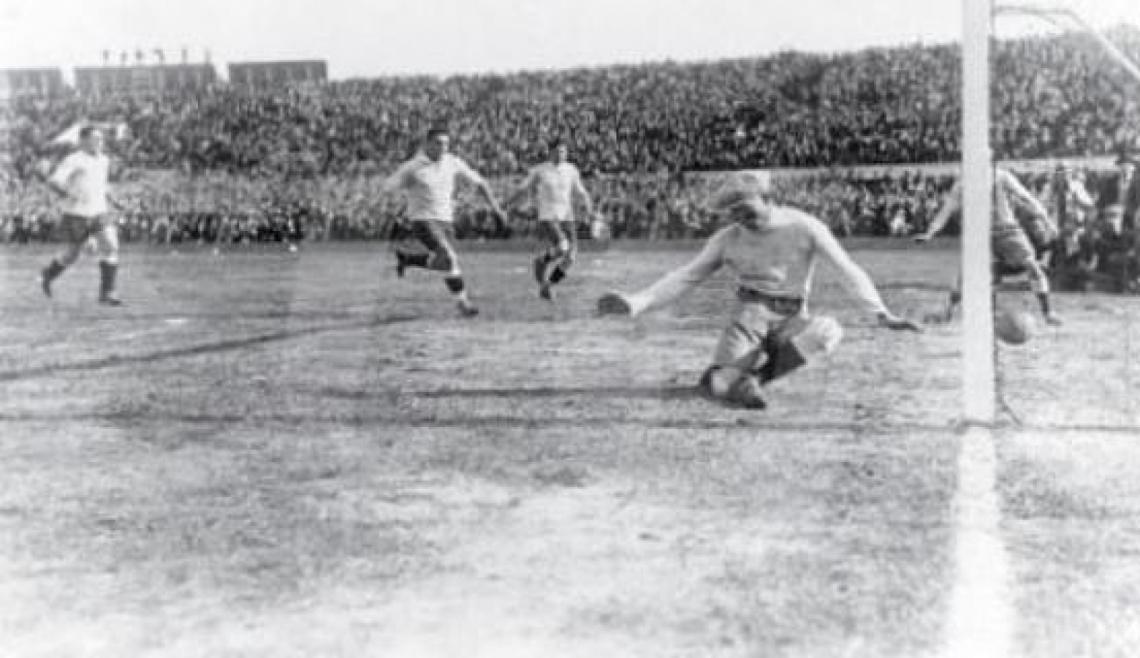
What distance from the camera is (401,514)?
18.0 feet

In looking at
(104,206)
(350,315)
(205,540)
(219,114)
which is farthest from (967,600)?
(219,114)

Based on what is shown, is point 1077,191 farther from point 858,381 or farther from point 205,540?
point 205,540

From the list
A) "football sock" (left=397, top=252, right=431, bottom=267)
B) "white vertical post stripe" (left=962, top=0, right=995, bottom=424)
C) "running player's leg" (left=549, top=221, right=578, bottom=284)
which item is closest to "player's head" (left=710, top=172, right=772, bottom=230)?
"white vertical post stripe" (left=962, top=0, right=995, bottom=424)

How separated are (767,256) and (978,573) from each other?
12.3 ft

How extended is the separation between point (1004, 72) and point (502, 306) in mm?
16345

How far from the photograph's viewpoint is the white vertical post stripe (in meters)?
6.65

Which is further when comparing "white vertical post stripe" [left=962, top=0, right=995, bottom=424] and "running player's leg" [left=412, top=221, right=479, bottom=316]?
"running player's leg" [left=412, top=221, right=479, bottom=316]

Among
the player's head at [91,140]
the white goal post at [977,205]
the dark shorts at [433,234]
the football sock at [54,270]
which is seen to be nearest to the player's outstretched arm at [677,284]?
the white goal post at [977,205]

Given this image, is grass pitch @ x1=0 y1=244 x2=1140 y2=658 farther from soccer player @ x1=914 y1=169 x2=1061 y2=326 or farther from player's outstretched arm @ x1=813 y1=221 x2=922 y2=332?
soccer player @ x1=914 y1=169 x2=1061 y2=326

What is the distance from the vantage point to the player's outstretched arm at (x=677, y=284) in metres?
7.61

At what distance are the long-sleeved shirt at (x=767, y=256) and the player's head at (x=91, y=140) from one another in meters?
8.56

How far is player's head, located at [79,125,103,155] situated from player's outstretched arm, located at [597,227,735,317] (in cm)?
848

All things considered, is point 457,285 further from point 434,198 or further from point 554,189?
point 554,189

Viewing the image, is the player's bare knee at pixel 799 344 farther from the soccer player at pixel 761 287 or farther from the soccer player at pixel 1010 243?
the soccer player at pixel 1010 243
